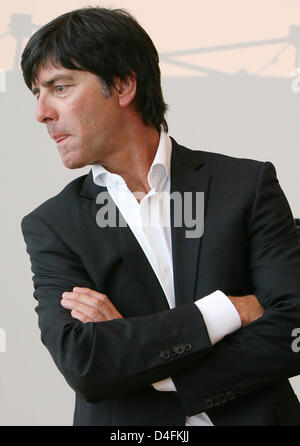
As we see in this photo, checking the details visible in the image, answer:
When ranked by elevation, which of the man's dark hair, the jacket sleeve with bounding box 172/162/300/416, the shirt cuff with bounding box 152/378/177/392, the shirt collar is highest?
the man's dark hair

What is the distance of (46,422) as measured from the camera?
3443 millimetres

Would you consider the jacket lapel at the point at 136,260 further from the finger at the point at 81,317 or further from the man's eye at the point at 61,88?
the man's eye at the point at 61,88

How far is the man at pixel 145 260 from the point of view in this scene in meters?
1.70

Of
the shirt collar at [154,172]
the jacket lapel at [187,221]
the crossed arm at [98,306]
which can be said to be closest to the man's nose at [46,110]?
the shirt collar at [154,172]

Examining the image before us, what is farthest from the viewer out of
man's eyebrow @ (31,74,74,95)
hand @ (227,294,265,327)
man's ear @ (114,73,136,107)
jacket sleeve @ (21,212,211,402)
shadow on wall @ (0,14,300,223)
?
shadow on wall @ (0,14,300,223)

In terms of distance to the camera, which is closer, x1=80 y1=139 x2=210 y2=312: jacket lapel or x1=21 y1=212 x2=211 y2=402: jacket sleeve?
x1=21 y1=212 x2=211 y2=402: jacket sleeve

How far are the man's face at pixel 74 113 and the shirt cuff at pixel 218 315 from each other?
1.69 feet

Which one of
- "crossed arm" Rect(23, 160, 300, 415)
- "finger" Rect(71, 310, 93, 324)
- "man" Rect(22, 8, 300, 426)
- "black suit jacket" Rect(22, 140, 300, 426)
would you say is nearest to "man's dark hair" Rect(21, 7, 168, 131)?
"man" Rect(22, 8, 300, 426)

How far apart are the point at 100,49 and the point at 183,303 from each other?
0.73 metres

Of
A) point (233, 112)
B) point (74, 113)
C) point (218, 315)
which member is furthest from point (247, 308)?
point (233, 112)

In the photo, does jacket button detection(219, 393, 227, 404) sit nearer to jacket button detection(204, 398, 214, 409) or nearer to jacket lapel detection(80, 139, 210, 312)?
jacket button detection(204, 398, 214, 409)

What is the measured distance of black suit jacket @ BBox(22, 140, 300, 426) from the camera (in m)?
1.68

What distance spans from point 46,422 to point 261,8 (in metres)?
2.24
